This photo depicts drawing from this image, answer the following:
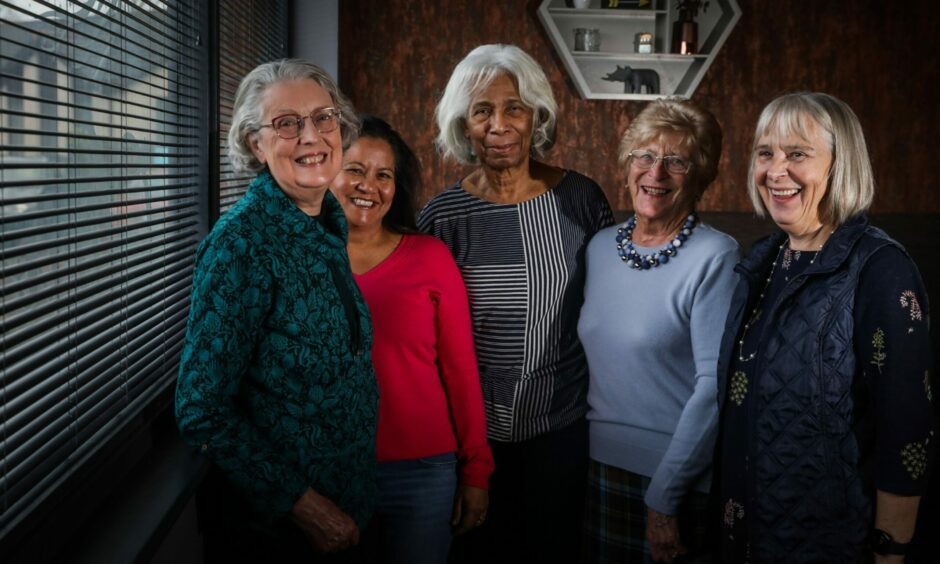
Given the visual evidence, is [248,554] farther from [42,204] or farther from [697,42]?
[697,42]

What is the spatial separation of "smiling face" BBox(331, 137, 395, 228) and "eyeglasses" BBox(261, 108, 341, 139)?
0.31m

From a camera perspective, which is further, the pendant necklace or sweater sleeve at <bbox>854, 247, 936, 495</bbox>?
the pendant necklace

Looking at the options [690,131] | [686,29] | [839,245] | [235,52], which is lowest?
[839,245]

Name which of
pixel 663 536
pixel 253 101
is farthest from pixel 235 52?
pixel 663 536

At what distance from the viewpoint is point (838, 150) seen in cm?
140

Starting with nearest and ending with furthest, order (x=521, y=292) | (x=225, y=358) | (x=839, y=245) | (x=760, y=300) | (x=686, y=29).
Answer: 1. (x=225, y=358)
2. (x=839, y=245)
3. (x=760, y=300)
4. (x=521, y=292)
5. (x=686, y=29)

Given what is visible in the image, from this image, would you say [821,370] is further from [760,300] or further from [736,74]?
[736,74]

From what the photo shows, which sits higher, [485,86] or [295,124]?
[485,86]

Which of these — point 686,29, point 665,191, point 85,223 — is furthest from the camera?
point 686,29

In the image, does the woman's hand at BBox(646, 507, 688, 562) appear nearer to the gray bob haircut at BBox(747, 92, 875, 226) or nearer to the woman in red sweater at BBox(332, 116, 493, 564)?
the woman in red sweater at BBox(332, 116, 493, 564)

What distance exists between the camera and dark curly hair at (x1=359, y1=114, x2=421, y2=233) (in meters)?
1.72

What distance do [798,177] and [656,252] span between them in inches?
14.1

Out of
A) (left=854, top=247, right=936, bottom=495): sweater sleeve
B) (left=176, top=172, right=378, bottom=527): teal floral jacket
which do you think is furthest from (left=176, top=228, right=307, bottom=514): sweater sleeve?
(left=854, top=247, right=936, bottom=495): sweater sleeve

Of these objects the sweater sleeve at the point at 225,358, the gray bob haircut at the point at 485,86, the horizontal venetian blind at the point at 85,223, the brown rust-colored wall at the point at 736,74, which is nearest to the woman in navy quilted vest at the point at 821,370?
the gray bob haircut at the point at 485,86
